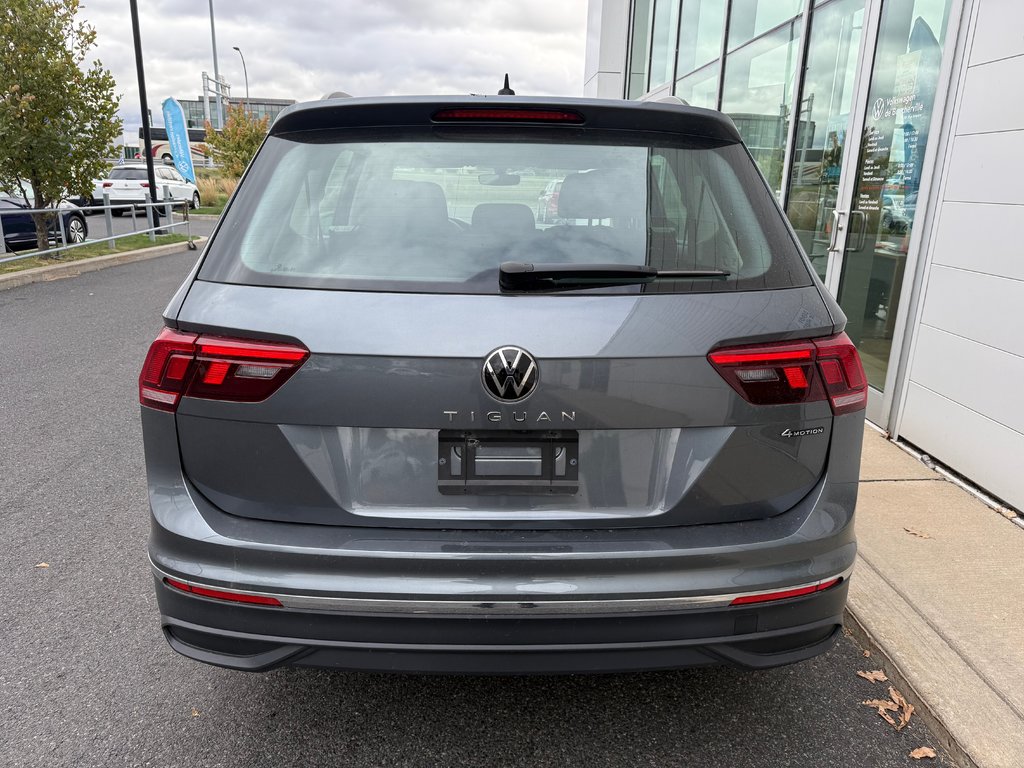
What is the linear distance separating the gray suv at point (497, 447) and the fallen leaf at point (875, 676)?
917mm

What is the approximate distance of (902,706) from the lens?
2.65 meters

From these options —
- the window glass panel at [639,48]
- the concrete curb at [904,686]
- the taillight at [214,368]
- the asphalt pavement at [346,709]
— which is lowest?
the asphalt pavement at [346,709]

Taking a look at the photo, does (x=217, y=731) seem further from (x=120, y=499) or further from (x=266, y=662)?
(x=120, y=499)

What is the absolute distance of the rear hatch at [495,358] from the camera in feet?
6.21

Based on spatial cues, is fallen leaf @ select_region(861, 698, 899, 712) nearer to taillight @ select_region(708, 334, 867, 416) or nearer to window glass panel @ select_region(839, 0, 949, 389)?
taillight @ select_region(708, 334, 867, 416)

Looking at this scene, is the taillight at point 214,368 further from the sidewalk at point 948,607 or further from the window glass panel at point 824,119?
the window glass panel at point 824,119

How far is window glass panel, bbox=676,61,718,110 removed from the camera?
10.6 metres

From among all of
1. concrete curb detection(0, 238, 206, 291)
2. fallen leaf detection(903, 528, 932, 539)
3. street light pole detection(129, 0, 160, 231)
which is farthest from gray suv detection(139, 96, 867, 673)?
street light pole detection(129, 0, 160, 231)

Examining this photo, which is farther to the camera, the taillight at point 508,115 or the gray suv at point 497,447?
the taillight at point 508,115

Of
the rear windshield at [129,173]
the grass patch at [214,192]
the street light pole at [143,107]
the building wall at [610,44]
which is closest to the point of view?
the building wall at [610,44]

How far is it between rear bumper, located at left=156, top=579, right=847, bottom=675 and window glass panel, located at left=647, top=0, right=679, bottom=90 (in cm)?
1260

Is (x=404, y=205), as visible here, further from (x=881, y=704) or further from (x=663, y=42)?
(x=663, y=42)

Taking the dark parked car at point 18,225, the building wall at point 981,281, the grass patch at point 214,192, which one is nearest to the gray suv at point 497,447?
the building wall at point 981,281

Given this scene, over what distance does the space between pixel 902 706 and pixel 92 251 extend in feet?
→ 53.2
